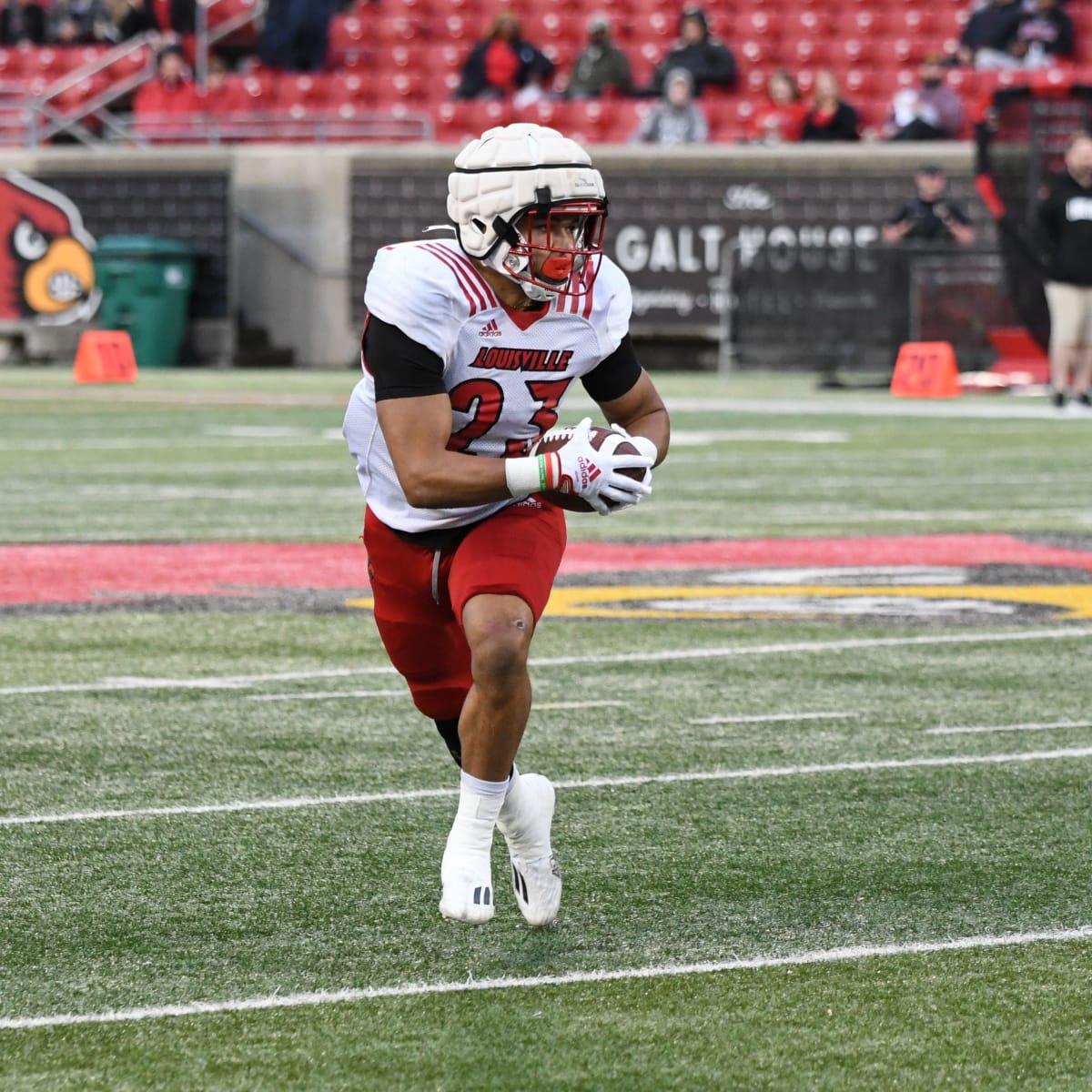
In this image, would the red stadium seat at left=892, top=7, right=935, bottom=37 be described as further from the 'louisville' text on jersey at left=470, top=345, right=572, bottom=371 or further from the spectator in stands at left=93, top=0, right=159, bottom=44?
the 'louisville' text on jersey at left=470, top=345, right=572, bottom=371

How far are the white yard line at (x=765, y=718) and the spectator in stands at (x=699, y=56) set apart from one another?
20.5 m

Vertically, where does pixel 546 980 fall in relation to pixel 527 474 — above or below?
below

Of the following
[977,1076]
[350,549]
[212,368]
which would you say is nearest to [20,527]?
[350,549]

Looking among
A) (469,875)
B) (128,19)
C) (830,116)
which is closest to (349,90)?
(128,19)

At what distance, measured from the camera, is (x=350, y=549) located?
10891 millimetres

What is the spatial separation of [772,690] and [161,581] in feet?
10.8

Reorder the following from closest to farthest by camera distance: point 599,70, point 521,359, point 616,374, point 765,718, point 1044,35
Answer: point 521,359 → point 616,374 → point 765,718 → point 1044,35 → point 599,70

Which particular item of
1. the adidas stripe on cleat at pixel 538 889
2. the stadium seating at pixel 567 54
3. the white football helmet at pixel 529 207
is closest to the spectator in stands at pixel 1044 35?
the stadium seating at pixel 567 54

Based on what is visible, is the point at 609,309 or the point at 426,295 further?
the point at 609,309

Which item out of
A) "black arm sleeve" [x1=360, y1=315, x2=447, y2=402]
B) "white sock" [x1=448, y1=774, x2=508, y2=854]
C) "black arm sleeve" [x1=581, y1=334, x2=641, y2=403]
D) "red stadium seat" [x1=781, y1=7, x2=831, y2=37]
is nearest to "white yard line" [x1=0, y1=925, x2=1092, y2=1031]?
"white sock" [x1=448, y1=774, x2=508, y2=854]

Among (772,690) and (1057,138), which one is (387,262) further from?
(1057,138)

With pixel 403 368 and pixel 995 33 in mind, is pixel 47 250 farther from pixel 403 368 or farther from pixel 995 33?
pixel 403 368

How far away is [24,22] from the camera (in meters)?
30.7

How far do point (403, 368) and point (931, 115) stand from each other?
877 inches
